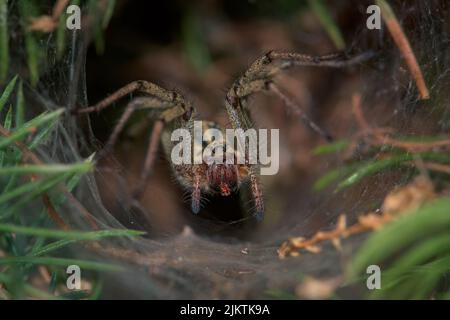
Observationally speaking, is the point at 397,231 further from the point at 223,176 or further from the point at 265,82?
the point at 265,82

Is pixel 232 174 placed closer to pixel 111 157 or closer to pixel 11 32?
pixel 111 157

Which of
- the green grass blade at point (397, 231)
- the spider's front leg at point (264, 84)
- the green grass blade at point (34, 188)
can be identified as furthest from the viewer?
the spider's front leg at point (264, 84)

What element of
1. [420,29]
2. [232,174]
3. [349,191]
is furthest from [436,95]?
[232,174]

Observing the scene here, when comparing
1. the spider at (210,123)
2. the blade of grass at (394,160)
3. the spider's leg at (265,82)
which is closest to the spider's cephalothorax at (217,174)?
the spider at (210,123)

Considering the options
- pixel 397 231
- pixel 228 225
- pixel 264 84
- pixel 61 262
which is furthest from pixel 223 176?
pixel 397 231

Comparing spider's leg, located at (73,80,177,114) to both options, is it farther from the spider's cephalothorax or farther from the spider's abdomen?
the spider's abdomen

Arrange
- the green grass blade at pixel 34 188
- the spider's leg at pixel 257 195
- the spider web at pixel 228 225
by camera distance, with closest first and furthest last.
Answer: the green grass blade at pixel 34 188 → the spider web at pixel 228 225 → the spider's leg at pixel 257 195

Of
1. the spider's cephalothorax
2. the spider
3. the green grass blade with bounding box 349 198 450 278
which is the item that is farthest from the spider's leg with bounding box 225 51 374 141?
the green grass blade with bounding box 349 198 450 278

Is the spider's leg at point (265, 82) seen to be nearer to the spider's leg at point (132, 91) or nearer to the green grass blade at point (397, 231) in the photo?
the spider's leg at point (132, 91)
